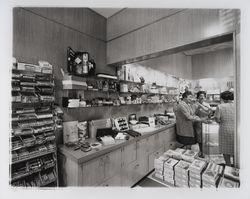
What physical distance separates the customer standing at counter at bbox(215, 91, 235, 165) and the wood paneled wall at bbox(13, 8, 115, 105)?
2.45 meters

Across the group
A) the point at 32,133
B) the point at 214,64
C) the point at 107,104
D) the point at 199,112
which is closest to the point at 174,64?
the point at 214,64

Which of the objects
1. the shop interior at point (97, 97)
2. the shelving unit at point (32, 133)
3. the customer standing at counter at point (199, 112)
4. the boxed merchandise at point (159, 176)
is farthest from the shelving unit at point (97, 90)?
the boxed merchandise at point (159, 176)

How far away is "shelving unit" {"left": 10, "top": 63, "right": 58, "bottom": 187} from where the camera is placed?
1416 mm

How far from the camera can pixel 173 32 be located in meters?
1.79

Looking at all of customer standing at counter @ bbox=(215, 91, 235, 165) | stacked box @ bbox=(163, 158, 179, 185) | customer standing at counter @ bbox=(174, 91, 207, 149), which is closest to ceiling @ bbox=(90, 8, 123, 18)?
customer standing at counter @ bbox=(174, 91, 207, 149)

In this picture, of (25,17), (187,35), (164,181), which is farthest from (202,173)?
(25,17)

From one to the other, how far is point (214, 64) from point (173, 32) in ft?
14.4

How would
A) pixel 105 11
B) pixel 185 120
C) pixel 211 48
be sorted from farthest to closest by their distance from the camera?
pixel 211 48 < pixel 185 120 < pixel 105 11

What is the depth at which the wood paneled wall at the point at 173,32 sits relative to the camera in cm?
141

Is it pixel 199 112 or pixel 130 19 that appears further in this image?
pixel 199 112

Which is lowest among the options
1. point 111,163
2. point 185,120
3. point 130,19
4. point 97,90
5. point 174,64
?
point 111,163

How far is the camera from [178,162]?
1.36 meters

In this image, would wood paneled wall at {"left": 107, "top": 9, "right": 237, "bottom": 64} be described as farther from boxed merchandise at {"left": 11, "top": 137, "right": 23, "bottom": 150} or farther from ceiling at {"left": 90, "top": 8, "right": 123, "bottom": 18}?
boxed merchandise at {"left": 11, "top": 137, "right": 23, "bottom": 150}

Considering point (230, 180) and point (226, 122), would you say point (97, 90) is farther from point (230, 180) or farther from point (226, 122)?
point (226, 122)
